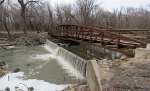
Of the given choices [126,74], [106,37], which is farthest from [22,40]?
[126,74]

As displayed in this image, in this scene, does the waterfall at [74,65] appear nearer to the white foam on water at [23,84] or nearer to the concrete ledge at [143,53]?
the white foam on water at [23,84]

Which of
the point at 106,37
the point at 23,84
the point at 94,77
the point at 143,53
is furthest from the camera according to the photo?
the point at 106,37

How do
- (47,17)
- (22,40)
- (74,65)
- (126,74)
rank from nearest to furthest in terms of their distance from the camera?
(126,74) < (74,65) < (22,40) < (47,17)

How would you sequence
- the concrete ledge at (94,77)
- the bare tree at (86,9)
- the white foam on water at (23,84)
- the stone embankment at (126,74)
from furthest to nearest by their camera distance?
the bare tree at (86,9)
the white foam on water at (23,84)
the concrete ledge at (94,77)
the stone embankment at (126,74)

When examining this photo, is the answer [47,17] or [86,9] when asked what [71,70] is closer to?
[86,9]

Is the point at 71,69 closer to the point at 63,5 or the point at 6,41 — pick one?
the point at 6,41

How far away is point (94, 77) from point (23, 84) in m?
4.33

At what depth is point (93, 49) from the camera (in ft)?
58.6

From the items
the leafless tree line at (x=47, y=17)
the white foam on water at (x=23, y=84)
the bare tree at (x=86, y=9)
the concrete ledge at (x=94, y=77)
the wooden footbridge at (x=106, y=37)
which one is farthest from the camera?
the bare tree at (x=86, y=9)

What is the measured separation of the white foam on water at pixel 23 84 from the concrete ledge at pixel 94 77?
1.96 metres

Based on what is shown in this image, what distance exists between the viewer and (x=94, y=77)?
23.7 ft

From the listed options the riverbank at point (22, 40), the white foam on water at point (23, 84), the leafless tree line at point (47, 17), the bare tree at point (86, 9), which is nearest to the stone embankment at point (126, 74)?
the white foam on water at point (23, 84)

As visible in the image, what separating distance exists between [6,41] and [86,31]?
679 inches

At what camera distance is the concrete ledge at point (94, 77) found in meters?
6.66
